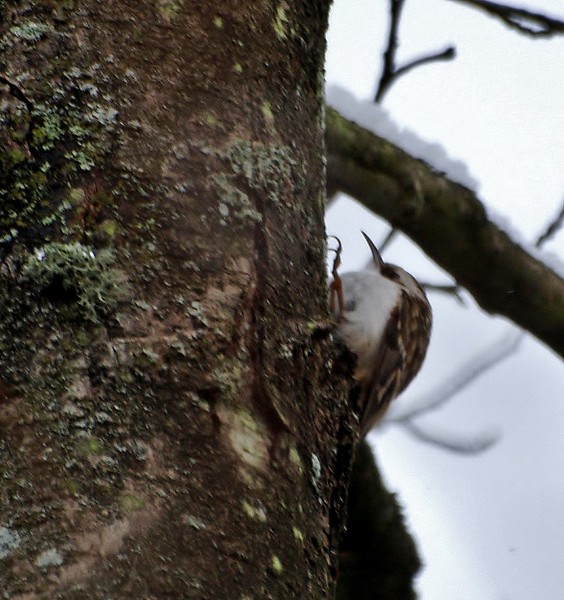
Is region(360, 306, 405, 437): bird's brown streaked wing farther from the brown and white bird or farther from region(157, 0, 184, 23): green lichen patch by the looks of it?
region(157, 0, 184, 23): green lichen patch

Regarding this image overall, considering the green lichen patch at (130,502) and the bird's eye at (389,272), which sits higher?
the green lichen patch at (130,502)

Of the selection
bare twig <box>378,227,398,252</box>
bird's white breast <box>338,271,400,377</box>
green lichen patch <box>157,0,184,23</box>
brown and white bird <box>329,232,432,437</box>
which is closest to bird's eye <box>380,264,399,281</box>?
brown and white bird <box>329,232,432,437</box>

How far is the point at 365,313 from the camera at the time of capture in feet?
9.37

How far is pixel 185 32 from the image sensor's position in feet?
3.80

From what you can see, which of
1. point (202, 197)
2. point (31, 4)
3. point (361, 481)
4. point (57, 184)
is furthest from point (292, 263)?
point (361, 481)

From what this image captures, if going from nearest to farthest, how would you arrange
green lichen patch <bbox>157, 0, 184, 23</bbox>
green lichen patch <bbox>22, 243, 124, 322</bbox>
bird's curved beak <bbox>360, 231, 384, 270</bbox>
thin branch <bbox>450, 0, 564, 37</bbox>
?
1. green lichen patch <bbox>22, 243, 124, 322</bbox>
2. green lichen patch <bbox>157, 0, 184, 23</bbox>
3. thin branch <bbox>450, 0, 564, 37</bbox>
4. bird's curved beak <bbox>360, 231, 384, 270</bbox>

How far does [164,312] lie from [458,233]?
1.52 m

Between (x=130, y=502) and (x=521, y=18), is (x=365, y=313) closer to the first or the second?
(x=521, y=18)

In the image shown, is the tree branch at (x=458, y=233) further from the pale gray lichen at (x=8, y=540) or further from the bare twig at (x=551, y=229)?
the pale gray lichen at (x=8, y=540)

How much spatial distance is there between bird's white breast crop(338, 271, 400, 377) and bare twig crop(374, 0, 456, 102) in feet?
1.94

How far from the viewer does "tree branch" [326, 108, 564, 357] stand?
2.36m

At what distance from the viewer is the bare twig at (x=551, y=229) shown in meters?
2.66

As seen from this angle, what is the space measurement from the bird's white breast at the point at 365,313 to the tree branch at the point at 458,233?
458mm

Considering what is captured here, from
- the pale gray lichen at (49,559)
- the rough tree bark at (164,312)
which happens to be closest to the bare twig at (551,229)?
the rough tree bark at (164,312)
